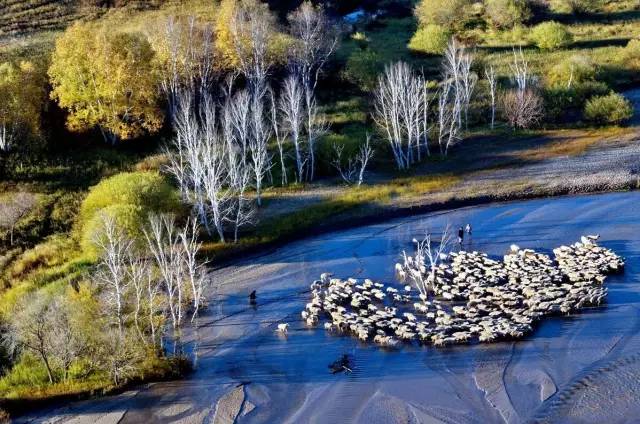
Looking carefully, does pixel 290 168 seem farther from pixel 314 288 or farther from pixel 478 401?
pixel 478 401

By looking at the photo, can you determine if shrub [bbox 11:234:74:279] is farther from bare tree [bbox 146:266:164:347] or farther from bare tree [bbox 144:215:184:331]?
bare tree [bbox 146:266:164:347]

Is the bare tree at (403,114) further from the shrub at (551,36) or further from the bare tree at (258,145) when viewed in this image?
the shrub at (551,36)

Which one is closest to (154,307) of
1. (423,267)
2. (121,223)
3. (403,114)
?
(121,223)

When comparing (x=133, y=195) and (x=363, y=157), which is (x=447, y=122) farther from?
(x=133, y=195)

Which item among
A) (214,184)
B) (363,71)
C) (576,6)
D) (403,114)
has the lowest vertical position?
(214,184)

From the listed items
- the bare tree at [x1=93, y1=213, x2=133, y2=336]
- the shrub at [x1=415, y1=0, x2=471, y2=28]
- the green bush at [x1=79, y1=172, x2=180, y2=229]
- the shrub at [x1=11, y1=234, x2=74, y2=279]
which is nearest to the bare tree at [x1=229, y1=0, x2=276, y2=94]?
the green bush at [x1=79, y1=172, x2=180, y2=229]

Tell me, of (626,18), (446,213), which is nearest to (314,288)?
(446,213)

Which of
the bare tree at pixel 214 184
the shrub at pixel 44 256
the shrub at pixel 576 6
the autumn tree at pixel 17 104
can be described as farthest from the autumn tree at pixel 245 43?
the shrub at pixel 576 6
